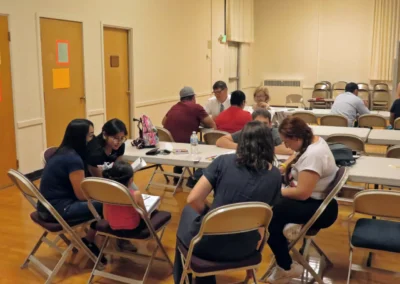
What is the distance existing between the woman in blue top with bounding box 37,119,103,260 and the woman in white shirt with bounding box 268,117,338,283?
52.3 inches

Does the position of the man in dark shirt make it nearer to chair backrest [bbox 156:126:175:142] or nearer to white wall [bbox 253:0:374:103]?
chair backrest [bbox 156:126:175:142]

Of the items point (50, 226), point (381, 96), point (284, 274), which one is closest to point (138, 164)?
point (50, 226)

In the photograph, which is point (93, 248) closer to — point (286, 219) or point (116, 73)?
point (286, 219)

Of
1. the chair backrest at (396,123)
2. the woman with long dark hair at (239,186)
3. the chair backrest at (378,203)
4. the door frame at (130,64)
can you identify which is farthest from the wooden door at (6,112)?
the chair backrest at (396,123)

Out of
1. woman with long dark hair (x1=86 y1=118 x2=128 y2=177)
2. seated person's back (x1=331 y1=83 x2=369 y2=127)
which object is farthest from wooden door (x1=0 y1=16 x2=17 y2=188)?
seated person's back (x1=331 y1=83 x2=369 y2=127)

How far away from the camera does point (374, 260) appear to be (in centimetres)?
368

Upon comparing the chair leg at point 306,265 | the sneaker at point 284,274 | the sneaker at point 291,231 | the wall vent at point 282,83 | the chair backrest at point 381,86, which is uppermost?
the wall vent at point 282,83

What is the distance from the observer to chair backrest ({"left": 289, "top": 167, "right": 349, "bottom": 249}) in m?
2.94

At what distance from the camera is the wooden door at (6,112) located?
217 inches

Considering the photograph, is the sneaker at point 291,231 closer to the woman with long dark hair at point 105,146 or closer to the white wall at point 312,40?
the woman with long dark hair at point 105,146

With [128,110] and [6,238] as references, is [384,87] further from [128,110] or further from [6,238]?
[6,238]

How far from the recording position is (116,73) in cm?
778

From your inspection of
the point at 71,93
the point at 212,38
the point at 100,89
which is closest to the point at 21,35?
the point at 71,93

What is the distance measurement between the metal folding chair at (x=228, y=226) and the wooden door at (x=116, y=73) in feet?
17.8
